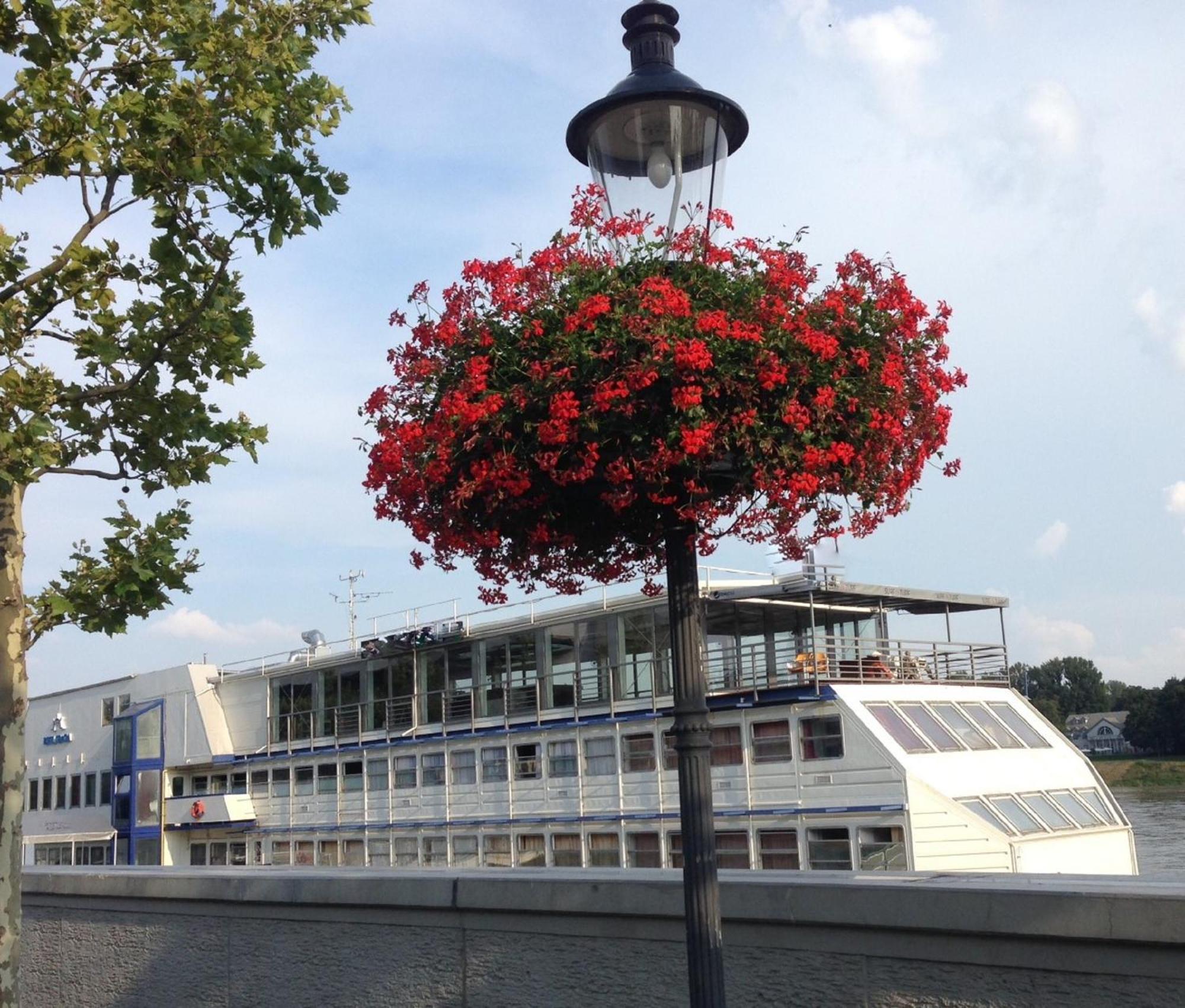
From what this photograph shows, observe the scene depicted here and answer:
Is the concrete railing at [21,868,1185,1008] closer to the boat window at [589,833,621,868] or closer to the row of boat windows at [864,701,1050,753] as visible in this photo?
the row of boat windows at [864,701,1050,753]

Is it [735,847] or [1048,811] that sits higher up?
[1048,811]

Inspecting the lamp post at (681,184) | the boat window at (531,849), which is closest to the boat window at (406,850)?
the boat window at (531,849)

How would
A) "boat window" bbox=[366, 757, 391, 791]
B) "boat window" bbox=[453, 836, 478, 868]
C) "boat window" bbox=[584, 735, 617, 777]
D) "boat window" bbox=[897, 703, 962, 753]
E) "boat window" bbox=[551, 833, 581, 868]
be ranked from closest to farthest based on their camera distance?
"boat window" bbox=[897, 703, 962, 753]
"boat window" bbox=[584, 735, 617, 777]
"boat window" bbox=[551, 833, 581, 868]
"boat window" bbox=[453, 836, 478, 868]
"boat window" bbox=[366, 757, 391, 791]

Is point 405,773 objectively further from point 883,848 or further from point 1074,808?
point 1074,808

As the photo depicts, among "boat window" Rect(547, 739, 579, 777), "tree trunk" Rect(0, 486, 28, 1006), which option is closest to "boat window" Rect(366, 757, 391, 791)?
"boat window" Rect(547, 739, 579, 777)

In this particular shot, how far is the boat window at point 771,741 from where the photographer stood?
22344 millimetres

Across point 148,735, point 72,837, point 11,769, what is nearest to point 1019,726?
point 11,769

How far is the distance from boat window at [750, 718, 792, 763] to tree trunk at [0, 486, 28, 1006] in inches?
646

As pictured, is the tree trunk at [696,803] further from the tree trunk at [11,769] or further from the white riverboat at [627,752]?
the white riverboat at [627,752]

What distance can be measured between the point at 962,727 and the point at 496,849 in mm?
10331

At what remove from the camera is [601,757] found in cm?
2545

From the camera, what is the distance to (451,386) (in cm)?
508

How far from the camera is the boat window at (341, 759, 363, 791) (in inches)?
1235

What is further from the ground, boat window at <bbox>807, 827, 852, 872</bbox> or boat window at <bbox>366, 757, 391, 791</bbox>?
boat window at <bbox>366, 757, 391, 791</bbox>
